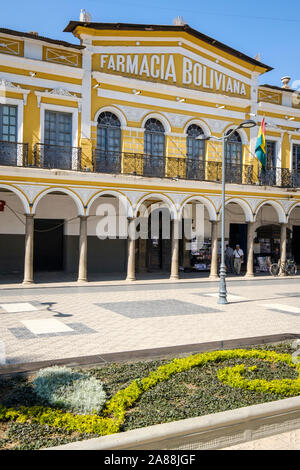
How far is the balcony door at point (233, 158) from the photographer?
2108 cm

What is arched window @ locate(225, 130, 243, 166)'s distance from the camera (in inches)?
849

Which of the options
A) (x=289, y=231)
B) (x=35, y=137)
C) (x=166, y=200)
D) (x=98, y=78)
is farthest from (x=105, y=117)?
(x=289, y=231)

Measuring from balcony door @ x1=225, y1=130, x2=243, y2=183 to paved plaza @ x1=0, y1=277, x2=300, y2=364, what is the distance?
20.4ft

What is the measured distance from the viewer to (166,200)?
63.4 feet

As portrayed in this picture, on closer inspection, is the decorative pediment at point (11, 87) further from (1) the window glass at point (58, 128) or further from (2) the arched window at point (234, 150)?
(2) the arched window at point (234, 150)

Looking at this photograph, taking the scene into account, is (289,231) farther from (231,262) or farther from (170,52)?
(170,52)

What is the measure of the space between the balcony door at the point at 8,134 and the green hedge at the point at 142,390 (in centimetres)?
1216

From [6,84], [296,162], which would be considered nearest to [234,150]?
[296,162]

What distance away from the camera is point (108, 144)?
1866 centimetres

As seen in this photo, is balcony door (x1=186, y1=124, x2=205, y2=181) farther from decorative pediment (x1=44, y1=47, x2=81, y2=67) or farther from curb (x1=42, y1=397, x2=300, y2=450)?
curb (x1=42, y1=397, x2=300, y2=450)

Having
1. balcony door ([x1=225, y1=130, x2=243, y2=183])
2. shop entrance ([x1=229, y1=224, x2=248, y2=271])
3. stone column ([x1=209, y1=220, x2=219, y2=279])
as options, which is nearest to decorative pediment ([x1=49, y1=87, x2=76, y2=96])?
balcony door ([x1=225, y1=130, x2=243, y2=183])

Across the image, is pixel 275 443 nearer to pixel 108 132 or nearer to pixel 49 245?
pixel 108 132

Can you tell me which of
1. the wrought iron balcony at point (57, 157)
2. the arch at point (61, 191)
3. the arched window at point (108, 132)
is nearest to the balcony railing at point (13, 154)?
the wrought iron balcony at point (57, 157)
